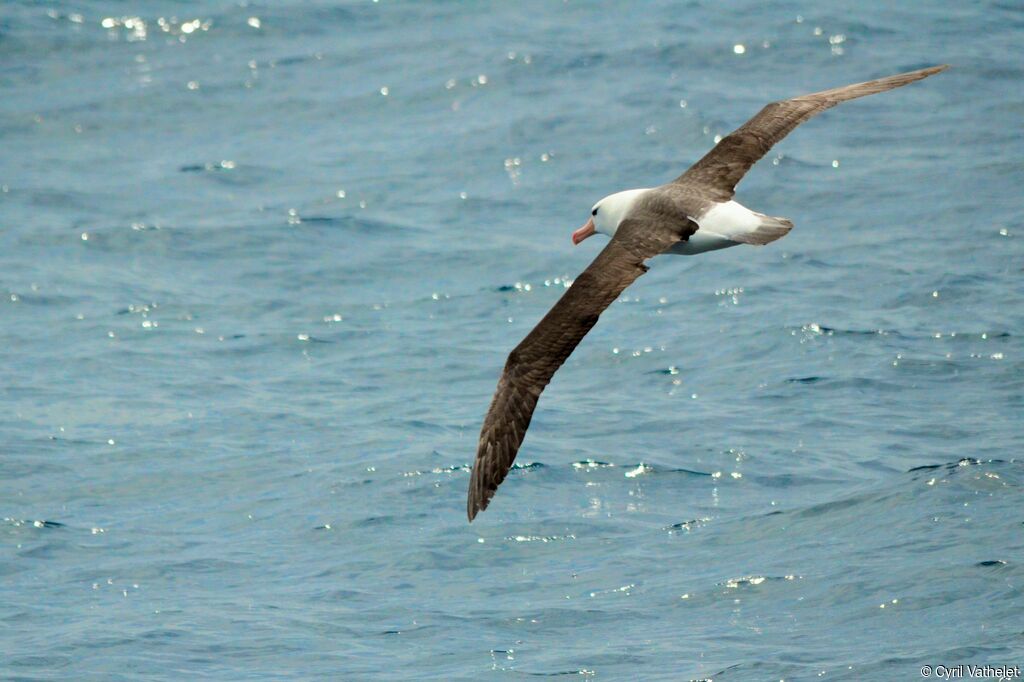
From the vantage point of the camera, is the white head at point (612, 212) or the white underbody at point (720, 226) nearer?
the white underbody at point (720, 226)

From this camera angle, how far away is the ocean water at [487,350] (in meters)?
12.0

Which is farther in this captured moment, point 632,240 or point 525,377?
point 632,240

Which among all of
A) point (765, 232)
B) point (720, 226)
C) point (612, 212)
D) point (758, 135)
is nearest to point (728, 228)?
point (720, 226)

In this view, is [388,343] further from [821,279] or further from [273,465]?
[821,279]

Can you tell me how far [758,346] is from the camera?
16.9 metres

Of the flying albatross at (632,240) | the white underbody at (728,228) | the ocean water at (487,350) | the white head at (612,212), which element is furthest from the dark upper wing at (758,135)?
the ocean water at (487,350)

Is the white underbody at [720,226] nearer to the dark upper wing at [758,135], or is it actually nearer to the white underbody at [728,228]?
the white underbody at [728,228]

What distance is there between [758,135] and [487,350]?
465 cm

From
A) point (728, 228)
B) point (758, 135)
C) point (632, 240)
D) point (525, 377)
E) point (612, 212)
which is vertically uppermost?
point (758, 135)

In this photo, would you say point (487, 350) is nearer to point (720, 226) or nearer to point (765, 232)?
point (720, 226)

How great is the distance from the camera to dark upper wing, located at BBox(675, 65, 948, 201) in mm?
12898

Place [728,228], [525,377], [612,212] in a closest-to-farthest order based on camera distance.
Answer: [525,377] → [728,228] → [612,212]

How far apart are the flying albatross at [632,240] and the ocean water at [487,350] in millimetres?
1731

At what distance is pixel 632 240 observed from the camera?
11914 mm
